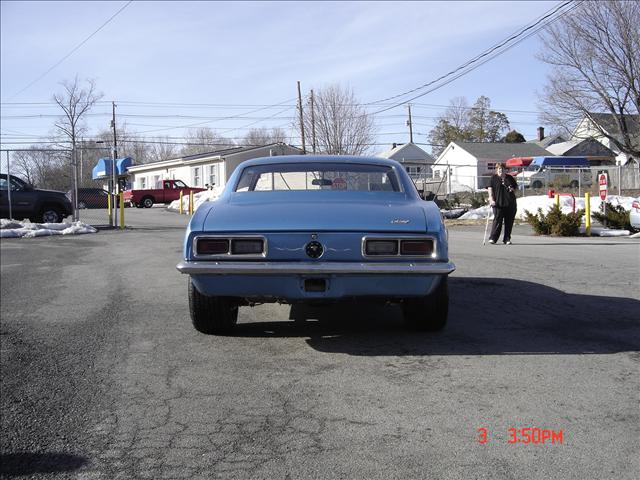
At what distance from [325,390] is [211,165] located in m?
39.1

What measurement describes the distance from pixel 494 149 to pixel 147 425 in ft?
191

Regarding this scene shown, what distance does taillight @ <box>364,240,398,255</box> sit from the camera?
4.18 meters

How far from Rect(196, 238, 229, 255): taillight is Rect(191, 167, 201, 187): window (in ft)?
131

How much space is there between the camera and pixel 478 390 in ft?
12.2

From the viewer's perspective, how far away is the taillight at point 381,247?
4176 millimetres

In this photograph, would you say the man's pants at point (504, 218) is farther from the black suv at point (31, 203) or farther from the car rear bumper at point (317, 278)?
the black suv at point (31, 203)

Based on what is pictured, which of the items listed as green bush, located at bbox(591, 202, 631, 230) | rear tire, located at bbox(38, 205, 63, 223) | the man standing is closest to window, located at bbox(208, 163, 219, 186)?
rear tire, located at bbox(38, 205, 63, 223)

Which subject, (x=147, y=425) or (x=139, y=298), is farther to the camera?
(x=139, y=298)

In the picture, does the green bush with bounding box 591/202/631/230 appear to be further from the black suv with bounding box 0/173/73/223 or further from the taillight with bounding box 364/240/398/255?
the black suv with bounding box 0/173/73/223

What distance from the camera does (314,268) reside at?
162 inches

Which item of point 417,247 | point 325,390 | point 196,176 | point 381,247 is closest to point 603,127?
point 196,176

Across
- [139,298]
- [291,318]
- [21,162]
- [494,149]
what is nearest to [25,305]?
[139,298]

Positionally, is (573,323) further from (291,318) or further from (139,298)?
(139,298)

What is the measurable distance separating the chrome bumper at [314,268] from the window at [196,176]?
132ft
